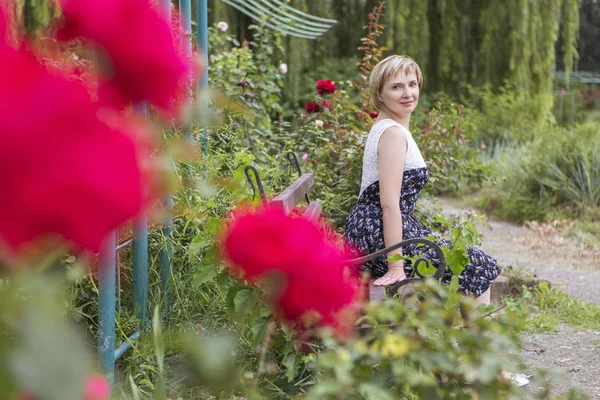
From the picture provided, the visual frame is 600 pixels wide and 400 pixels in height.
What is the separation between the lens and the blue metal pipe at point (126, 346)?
2412mm

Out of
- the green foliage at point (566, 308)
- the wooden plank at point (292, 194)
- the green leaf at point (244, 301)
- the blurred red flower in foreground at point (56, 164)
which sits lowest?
the green foliage at point (566, 308)

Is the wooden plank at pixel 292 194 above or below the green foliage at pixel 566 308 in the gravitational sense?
above

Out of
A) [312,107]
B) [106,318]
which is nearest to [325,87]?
[312,107]

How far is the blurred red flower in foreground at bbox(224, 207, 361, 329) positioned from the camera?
669 millimetres

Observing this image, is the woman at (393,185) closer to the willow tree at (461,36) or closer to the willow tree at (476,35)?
the willow tree at (461,36)

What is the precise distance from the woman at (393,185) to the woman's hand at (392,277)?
0.06 metres

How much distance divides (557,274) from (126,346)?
3689 mm

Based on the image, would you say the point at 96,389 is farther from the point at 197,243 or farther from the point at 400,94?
the point at 400,94

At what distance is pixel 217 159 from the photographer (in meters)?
3.25

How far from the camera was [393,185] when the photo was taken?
9.62 ft

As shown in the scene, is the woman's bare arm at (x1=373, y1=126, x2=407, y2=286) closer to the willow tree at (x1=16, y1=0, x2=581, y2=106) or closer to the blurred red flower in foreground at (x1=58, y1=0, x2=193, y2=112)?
the blurred red flower in foreground at (x1=58, y1=0, x2=193, y2=112)

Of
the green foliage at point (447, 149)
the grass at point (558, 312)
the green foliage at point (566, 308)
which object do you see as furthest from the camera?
the green foliage at point (447, 149)

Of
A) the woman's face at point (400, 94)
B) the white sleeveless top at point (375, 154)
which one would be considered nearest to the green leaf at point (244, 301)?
the white sleeveless top at point (375, 154)

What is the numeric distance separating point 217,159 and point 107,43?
2770mm
